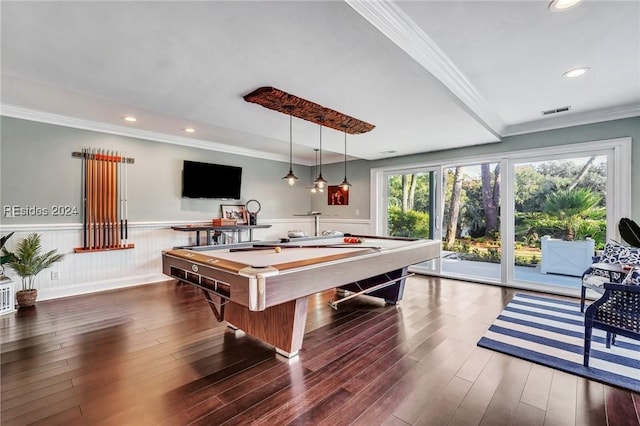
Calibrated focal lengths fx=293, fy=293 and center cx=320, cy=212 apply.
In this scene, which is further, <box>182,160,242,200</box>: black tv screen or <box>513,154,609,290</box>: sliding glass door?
<box>182,160,242,200</box>: black tv screen

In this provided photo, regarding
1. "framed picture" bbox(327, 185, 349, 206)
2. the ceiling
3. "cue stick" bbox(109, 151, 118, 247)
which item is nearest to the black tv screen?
"cue stick" bbox(109, 151, 118, 247)

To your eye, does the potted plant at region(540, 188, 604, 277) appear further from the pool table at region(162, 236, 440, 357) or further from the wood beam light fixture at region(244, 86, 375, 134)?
the wood beam light fixture at region(244, 86, 375, 134)

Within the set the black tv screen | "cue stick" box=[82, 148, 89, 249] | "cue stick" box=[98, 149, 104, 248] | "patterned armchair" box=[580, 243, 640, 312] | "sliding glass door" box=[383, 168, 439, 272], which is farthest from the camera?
"sliding glass door" box=[383, 168, 439, 272]

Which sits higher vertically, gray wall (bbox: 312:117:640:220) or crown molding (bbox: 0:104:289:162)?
crown molding (bbox: 0:104:289:162)

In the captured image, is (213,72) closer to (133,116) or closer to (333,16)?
(333,16)

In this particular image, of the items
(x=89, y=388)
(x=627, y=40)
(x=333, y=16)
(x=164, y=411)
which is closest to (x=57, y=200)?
(x=89, y=388)

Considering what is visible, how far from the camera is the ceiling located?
1.79 m

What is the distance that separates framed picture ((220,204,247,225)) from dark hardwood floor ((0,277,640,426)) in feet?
8.65

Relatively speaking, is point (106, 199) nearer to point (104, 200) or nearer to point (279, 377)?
point (104, 200)

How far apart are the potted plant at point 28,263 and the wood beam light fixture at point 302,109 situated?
3319mm

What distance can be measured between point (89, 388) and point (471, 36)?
143 inches

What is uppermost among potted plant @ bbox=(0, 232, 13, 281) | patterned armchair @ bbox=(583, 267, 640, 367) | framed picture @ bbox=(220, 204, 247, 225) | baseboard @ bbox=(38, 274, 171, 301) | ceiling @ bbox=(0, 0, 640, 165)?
ceiling @ bbox=(0, 0, 640, 165)

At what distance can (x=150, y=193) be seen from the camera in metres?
4.82

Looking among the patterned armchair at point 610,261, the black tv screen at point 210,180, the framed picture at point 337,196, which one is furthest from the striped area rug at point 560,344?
the black tv screen at point 210,180
